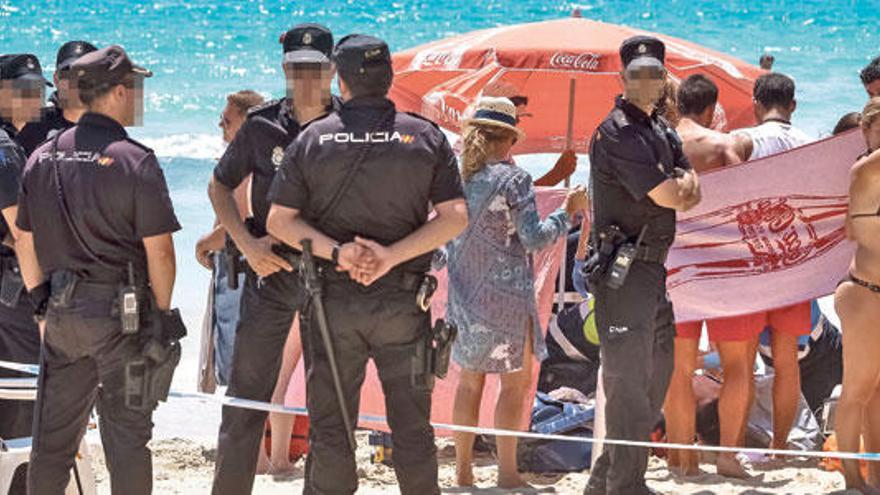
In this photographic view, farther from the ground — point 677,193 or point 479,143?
point 479,143

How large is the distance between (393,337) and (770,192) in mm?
2525

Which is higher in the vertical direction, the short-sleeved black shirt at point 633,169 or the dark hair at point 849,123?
the dark hair at point 849,123

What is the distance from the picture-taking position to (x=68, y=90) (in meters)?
6.00

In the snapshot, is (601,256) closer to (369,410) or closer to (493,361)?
(493,361)

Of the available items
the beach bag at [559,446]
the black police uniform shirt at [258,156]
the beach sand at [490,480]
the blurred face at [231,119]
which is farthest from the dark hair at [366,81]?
the beach bag at [559,446]

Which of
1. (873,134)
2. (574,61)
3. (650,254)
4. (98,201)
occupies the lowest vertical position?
(650,254)

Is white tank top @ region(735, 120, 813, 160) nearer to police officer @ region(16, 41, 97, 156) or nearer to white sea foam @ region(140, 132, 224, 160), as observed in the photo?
police officer @ region(16, 41, 97, 156)

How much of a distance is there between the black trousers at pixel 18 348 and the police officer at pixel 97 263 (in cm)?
84

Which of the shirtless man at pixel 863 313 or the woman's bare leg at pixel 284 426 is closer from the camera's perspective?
the shirtless man at pixel 863 313

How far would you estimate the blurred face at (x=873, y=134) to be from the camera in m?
6.72

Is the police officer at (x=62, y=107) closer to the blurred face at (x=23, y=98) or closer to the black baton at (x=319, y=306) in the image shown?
the blurred face at (x=23, y=98)

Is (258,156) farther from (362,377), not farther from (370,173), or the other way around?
(362,377)

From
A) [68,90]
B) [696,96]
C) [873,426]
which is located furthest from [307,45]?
[873,426]

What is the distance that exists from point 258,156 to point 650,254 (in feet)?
5.05
